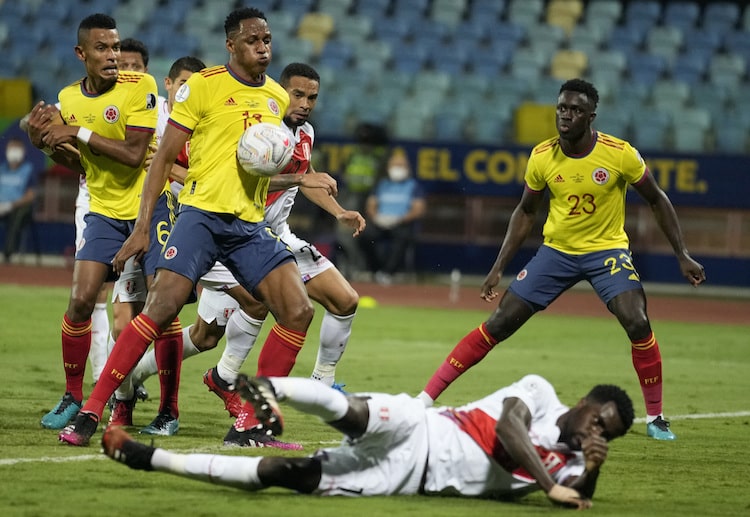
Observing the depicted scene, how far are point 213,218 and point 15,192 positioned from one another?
1619 centimetres

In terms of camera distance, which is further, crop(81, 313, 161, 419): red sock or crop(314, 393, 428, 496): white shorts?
crop(81, 313, 161, 419): red sock

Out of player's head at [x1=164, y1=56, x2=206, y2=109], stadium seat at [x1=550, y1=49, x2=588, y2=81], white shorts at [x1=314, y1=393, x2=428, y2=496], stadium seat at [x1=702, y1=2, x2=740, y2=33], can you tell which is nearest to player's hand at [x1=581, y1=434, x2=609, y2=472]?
white shorts at [x1=314, y1=393, x2=428, y2=496]

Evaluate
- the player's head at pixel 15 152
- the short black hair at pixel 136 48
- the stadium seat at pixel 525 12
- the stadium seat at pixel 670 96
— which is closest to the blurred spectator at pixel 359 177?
the stadium seat at pixel 670 96

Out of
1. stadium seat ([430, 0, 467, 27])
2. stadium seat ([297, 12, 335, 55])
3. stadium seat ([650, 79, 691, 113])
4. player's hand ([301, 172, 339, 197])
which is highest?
stadium seat ([430, 0, 467, 27])

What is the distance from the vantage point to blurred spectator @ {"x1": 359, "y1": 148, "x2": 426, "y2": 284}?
853 inches

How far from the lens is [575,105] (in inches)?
344

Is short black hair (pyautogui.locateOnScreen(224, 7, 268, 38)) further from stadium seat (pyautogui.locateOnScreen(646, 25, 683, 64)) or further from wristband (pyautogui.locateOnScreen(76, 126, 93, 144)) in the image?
stadium seat (pyautogui.locateOnScreen(646, 25, 683, 64))

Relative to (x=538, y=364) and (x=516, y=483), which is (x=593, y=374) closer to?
(x=538, y=364)

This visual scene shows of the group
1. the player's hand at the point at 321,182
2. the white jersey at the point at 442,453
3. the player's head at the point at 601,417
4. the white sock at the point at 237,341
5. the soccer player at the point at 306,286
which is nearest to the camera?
the player's head at the point at 601,417

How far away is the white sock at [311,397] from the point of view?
581cm

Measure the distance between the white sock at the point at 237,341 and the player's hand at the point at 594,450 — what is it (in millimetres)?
3456

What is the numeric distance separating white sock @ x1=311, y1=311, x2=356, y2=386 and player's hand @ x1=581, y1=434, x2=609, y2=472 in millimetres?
3278

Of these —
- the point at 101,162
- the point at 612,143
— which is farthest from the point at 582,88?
the point at 101,162

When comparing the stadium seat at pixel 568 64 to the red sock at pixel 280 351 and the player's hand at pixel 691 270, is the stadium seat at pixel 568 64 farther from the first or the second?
the red sock at pixel 280 351
